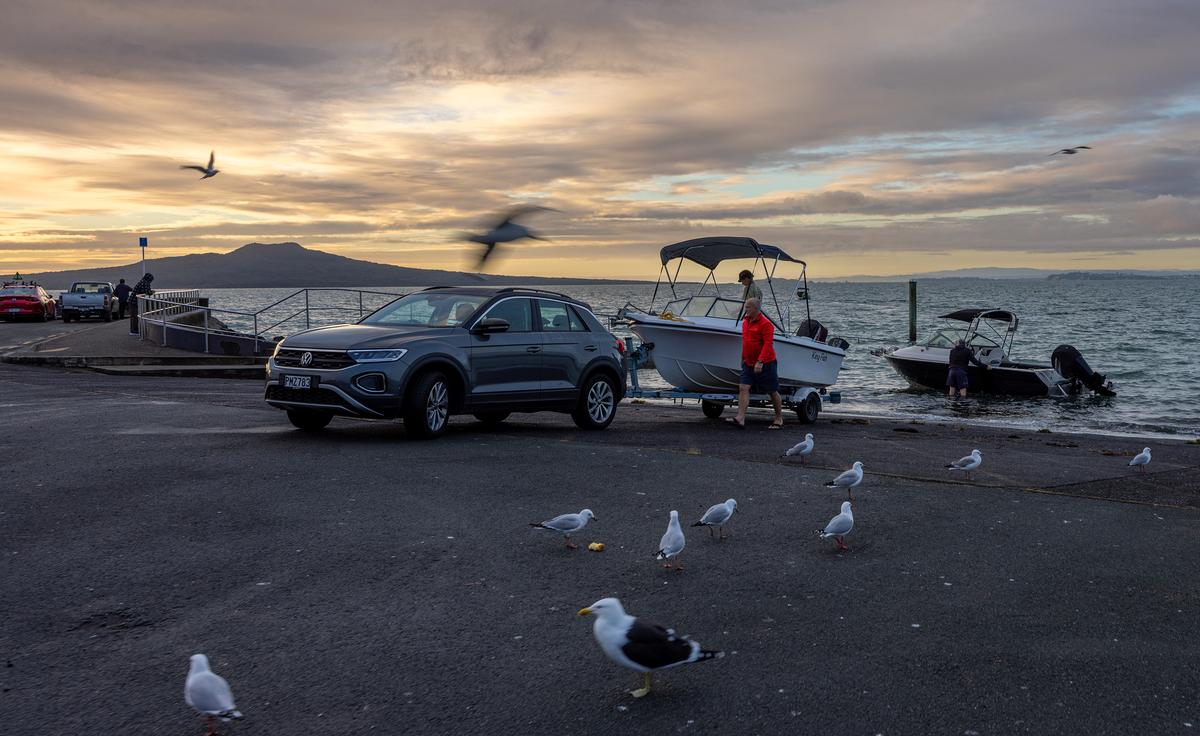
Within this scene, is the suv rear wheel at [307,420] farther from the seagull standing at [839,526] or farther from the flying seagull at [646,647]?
the flying seagull at [646,647]

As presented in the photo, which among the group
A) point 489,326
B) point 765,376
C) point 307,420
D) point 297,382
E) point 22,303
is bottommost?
point 307,420

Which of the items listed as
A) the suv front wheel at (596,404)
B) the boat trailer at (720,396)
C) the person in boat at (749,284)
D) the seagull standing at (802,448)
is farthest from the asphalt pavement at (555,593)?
the person in boat at (749,284)

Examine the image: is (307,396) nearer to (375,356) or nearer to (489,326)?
(375,356)

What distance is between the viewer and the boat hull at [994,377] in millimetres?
29203

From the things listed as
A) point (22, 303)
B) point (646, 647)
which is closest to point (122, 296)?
point (22, 303)

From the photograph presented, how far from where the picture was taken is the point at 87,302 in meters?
43.2

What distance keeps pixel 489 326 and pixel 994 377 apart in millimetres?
21591

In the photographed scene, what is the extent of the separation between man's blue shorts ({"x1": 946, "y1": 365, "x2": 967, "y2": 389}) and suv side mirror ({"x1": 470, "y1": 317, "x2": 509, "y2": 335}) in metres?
20.1

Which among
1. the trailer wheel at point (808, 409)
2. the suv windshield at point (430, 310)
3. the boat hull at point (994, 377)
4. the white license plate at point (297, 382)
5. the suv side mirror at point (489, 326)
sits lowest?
the boat hull at point (994, 377)

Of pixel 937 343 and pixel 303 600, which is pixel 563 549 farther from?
pixel 937 343

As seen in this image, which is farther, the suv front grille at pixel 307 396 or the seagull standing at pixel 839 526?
the suv front grille at pixel 307 396

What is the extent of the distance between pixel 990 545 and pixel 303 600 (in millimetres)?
4819

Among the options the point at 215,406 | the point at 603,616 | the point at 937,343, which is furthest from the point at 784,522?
the point at 937,343

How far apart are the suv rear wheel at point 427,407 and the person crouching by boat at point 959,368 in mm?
20833
